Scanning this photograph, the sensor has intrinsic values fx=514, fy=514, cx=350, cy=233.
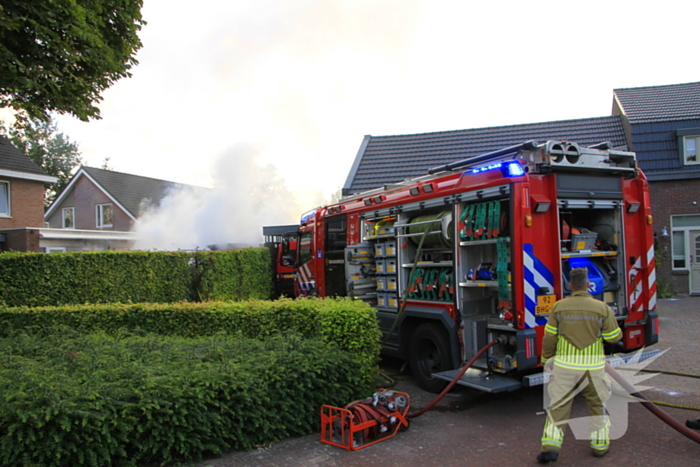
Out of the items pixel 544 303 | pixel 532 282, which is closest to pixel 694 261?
pixel 544 303

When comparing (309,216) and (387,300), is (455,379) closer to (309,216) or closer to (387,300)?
(387,300)

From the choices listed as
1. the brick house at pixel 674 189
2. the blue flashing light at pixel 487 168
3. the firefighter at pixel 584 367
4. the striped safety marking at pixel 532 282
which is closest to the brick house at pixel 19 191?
the blue flashing light at pixel 487 168

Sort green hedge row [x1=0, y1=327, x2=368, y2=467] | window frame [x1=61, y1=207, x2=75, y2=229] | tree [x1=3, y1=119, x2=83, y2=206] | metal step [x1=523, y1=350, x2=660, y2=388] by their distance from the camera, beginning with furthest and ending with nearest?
tree [x1=3, y1=119, x2=83, y2=206], window frame [x1=61, y1=207, x2=75, y2=229], metal step [x1=523, y1=350, x2=660, y2=388], green hedge row [x1=0, y1=327, x2=368, y2=467]

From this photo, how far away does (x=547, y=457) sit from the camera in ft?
13.9

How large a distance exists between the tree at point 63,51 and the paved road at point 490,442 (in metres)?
6.87

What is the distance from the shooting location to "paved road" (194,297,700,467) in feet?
14.5

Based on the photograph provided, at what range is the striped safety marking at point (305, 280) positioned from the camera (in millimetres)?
10656

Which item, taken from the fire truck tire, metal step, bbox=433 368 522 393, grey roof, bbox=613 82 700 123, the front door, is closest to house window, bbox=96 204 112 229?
grey roof, bbox=613 82 700 123

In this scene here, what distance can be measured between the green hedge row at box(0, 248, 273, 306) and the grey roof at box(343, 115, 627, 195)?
640 cm

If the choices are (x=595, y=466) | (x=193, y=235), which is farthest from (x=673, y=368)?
(x=193, y=235)

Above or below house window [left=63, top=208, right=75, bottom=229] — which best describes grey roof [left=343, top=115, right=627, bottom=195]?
above

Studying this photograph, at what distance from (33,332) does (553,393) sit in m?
7.87

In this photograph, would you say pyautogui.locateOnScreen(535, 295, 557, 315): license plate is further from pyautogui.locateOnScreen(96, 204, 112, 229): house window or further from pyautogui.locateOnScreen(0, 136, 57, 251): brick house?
pyautogui.locateOnScreen(96, 204, 112, 229): house window

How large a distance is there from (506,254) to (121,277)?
27.9ft
